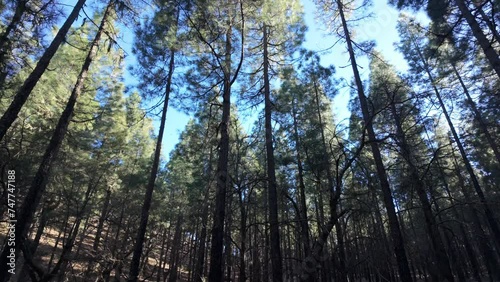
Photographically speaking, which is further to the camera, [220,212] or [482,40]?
[482,40]

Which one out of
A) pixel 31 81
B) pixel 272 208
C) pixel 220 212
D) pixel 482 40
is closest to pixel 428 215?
pixel 272 208

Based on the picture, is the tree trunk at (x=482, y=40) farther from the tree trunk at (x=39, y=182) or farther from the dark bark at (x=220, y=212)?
the tree trunk at (x=39, y=182)

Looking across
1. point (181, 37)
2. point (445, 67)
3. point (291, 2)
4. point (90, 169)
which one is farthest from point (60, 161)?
point (445, 67)

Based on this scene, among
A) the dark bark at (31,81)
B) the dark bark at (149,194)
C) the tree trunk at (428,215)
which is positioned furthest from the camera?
the dark bark at (149,194)

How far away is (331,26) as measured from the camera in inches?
509

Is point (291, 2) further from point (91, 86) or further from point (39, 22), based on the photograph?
point (91, 86)

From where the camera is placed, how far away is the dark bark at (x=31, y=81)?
6082 millimetres

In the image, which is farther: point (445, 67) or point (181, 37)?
point (445, 67)

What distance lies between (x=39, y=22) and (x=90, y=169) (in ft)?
35.7

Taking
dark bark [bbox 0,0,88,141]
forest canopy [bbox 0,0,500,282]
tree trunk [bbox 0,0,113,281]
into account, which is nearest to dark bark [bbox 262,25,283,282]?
forest canopy [bbox 0,0,500,282]

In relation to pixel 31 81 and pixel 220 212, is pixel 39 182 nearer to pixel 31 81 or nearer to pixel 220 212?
pixel 31 81

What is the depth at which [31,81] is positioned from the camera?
6711 mm

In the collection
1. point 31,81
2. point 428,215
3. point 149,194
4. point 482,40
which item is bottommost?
point 428,215

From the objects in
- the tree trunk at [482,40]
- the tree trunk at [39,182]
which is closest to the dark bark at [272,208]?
the tree trunk at [39,182]
